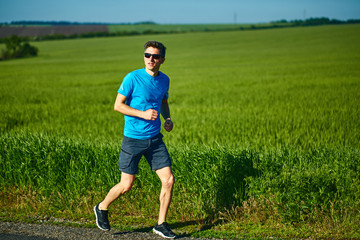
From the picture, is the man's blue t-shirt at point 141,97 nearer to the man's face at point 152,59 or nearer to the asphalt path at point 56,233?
the man's face at point 152,59

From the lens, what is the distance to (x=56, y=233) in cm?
355

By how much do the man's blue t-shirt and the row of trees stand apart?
5994 centimetres

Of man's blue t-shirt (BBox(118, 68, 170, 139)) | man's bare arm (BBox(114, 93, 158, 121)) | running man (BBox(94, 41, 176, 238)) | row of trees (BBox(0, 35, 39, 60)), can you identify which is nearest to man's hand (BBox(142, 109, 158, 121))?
man's bare arm (BBox(114, 93, 158, 121))

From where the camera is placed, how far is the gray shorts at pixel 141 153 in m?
3.37

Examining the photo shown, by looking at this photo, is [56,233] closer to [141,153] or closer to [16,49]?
[141,153]

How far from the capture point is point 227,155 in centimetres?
441

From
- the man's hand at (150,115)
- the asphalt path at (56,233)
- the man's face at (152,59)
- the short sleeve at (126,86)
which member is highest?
the man's face at (152,59)

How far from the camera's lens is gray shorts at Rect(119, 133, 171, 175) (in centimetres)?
337

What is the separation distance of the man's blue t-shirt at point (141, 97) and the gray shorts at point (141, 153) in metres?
0.06

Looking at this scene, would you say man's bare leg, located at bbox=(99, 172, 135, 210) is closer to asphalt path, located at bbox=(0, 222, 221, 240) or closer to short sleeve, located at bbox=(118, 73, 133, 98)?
asphalt path, located at bbox=(0, 222, 221, 240)

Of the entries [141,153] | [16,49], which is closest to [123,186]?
[141,153]

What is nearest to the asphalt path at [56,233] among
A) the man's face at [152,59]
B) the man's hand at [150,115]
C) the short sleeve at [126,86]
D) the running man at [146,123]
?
the running man at [146,123]

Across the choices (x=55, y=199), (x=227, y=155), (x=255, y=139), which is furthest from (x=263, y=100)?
(x=55, y=199)

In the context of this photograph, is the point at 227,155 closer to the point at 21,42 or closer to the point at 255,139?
the point at 255,139
